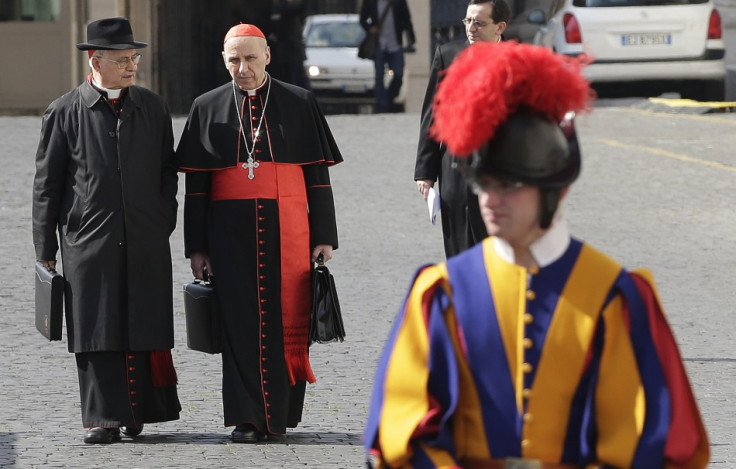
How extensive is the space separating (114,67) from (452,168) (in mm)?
1378

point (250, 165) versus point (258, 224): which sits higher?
point (250, 165)

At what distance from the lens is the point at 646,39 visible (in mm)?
21469

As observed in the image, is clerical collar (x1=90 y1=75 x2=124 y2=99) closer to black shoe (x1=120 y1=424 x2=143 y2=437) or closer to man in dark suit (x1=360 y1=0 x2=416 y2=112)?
black shoe (x1=120 y1=424 x2=143 y2=437)

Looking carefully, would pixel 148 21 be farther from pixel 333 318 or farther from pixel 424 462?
pixel 424 462

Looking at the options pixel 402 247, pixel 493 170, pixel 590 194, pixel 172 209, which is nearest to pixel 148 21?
pixel 590 194

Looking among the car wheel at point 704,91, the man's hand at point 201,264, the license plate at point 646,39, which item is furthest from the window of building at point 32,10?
the man's hand at point 201,264

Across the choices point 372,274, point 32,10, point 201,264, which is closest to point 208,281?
point 201,264

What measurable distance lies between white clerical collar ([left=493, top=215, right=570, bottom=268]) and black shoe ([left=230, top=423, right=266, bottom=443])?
3.82m

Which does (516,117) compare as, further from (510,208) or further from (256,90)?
(256,90)

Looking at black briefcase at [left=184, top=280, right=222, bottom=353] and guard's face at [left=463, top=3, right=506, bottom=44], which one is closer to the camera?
guard's face at [left=463, top=3, right=506, bottom=44]

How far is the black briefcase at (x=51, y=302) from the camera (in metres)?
7.14

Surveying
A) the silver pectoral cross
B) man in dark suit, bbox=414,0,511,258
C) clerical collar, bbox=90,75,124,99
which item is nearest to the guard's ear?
man in dark suit, bbox=414,0,511,258

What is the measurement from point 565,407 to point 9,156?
48.2ft

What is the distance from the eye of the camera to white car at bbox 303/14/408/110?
2541cm
